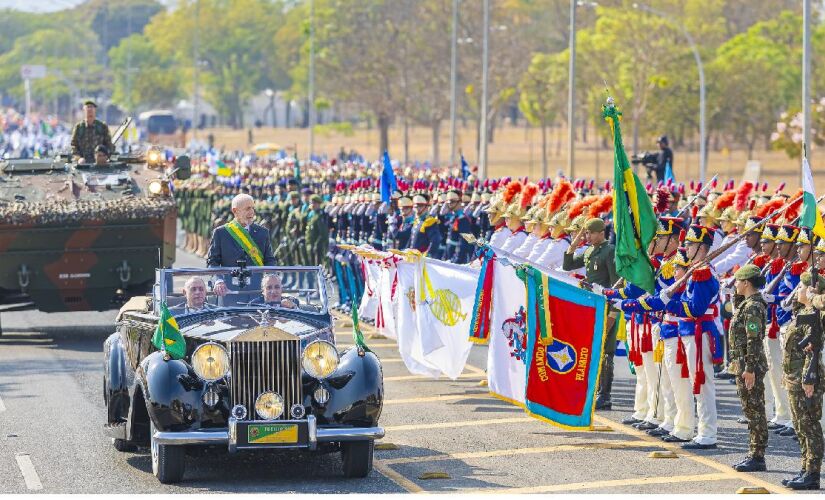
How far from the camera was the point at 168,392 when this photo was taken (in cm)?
1284

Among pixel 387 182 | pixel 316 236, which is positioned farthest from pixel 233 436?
pixel 316 236

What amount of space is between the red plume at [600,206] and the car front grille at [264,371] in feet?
22.6

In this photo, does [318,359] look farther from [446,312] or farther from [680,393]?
[446,312]

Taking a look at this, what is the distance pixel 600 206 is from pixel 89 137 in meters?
9.50

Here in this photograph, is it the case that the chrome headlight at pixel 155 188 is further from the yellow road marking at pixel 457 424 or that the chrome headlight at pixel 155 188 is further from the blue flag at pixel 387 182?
the yellow road marking at pixel 457 424

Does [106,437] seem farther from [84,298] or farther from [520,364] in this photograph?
[84,298]

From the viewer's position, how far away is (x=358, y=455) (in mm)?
13125

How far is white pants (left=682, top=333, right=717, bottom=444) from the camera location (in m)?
14.6

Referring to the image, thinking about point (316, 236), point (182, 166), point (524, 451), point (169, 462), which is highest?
point (182, 166)

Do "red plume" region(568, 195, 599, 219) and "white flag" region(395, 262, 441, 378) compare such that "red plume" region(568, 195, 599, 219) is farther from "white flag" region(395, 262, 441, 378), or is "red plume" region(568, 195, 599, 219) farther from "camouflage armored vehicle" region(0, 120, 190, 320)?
"camouflage armored vehicle" region(0, 120, 190, 320)

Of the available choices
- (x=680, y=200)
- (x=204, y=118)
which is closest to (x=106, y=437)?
(x=680, y=200)

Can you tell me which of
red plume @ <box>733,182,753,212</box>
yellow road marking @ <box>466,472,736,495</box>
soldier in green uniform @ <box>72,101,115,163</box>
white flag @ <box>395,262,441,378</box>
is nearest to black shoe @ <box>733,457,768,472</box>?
yellow road marking @ <box>466,472,736,495</box>

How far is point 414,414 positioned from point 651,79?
53761 mm

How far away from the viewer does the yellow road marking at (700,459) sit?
41.9 ft
